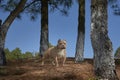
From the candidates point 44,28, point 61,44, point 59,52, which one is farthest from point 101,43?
point 44,28

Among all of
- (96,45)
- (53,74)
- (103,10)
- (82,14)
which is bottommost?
(53,74)

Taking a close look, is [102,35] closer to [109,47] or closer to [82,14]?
[109,47]

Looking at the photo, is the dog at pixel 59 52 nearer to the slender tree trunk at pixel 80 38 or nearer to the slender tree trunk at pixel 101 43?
the slender tree trunk at pixel 101 43

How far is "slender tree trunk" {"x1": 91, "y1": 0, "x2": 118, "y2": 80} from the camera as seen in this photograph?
48.6ft

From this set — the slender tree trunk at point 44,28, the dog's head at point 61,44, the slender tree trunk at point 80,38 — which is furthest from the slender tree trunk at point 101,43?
the slender tree trunk at point 44,28

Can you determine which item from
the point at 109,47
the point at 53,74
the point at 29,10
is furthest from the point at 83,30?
the point at 109,47

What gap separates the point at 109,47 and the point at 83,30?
1294 centimetres

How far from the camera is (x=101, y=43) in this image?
1509 cm

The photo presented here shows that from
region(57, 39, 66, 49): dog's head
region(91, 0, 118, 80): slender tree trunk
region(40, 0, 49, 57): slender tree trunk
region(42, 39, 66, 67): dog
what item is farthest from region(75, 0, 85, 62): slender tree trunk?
region(91, 0, 118, 80): slender tree trunk

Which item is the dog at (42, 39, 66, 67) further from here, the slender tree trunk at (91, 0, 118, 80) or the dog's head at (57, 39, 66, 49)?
the slender tree trunk at (91, 0, 118, 80)

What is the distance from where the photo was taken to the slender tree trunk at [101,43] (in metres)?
14.8

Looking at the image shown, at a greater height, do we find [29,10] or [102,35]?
[29,10]

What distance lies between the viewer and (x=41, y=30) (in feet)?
101

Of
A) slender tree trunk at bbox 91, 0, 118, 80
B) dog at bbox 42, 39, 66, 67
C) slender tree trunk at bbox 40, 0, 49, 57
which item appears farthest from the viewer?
slender tree trunk at bbox 40, 0, 49, 57
